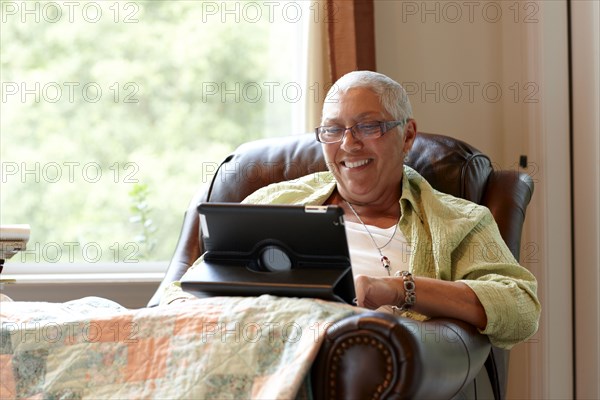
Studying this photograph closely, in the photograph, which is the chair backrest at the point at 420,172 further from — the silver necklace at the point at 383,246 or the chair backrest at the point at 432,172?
the silver necklace at the point at 383,246

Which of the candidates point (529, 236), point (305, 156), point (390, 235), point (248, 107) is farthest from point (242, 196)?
point (529, 236)

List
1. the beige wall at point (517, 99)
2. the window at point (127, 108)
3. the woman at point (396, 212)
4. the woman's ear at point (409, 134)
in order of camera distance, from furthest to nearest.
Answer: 1. the window at point (127, 108)
2. the beige wall at point (517, 99)
3. the woman's ear at point (409, 134)
4. the woman at point (396, 212)

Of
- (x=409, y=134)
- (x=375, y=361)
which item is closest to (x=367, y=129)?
(x=409, y=134)

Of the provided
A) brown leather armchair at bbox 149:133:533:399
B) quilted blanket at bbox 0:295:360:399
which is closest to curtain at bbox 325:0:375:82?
brown leather armchair at bbox 149:133:533:399

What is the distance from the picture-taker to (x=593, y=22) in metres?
2.62

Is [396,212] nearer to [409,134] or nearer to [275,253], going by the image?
[409,134]

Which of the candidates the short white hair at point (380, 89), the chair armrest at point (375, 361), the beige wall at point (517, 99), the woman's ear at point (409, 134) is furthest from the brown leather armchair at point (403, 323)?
the beige wall at point (517, 99)

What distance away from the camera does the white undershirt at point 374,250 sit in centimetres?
212

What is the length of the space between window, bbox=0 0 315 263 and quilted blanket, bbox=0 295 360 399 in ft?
5.27

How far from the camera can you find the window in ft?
10.2

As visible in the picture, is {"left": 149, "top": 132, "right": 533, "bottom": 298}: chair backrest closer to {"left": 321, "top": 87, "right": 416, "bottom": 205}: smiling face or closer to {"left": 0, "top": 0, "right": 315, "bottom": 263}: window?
{"left": 321, "top": 87, "right": 416, "bottom": 205}: smiling face

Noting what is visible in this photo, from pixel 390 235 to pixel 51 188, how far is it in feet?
4.80

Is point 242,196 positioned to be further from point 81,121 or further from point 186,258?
point 81,121

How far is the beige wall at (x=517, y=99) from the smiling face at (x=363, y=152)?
81cm
